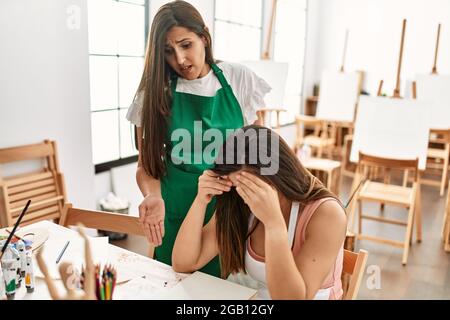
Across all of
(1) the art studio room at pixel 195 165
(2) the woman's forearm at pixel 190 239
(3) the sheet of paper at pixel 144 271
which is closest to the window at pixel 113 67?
(1) the art studio room at pixel 195 165

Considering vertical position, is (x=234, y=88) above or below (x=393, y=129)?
above

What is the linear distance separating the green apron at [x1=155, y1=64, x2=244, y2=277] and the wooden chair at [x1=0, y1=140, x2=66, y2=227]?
129cm

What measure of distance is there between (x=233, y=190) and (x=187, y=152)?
1.19ft

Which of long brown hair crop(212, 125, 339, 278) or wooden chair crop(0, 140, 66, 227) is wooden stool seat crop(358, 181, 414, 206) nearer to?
wooden chair crop(0, 140, 66, 227)

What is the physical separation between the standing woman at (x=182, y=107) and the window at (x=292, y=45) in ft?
13.8

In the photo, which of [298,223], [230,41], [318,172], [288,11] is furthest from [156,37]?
[288,11]

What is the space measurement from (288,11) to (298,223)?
526cm

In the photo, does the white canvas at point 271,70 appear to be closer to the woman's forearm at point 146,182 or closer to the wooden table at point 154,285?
the woman's forearm at point 146,182

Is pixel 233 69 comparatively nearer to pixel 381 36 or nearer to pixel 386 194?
pixel 386 194

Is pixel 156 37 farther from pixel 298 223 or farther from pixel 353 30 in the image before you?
pixel 353 30

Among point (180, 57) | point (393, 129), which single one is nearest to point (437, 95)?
point (393, 129)

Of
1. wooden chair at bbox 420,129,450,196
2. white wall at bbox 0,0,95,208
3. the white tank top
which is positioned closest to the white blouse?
the white tank top

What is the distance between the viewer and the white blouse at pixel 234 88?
A: 60.8 inches

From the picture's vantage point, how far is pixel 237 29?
4.83 m
